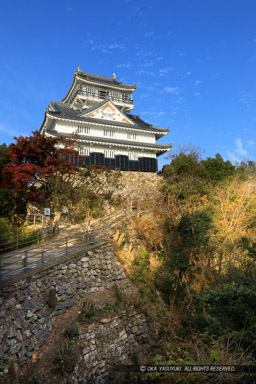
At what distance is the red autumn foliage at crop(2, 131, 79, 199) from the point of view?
15.8m

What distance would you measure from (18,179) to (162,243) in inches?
393

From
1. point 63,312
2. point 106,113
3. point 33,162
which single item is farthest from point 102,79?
point 63,312

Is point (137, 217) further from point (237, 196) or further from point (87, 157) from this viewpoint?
point (87, 157)

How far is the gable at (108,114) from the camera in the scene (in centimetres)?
2733

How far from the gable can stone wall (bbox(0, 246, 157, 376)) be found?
18360 mm

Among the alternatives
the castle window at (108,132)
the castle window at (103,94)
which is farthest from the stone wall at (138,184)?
the castle window at (103,94)

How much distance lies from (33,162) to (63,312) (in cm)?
1116

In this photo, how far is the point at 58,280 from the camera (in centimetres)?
1098

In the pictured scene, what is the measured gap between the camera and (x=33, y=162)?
1778 cm

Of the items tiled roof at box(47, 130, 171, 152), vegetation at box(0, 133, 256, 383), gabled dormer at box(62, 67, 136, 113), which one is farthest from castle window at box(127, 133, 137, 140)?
vegetation at box(0, 133, 256, 383)

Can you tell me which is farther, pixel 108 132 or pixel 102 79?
pixel 102 79

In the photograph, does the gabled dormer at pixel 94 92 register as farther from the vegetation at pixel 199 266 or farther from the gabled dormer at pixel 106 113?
the vegetation at pixel 199 266

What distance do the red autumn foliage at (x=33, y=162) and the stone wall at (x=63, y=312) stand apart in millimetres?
6455

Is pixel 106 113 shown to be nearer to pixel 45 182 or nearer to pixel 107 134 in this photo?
pixel 107 134
